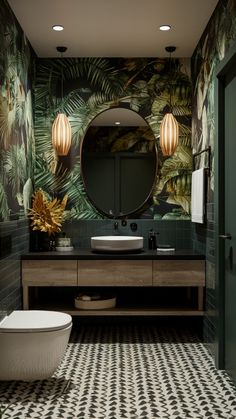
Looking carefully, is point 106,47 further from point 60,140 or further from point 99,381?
point 99,381

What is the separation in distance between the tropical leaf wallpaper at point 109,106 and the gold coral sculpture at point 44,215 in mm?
328

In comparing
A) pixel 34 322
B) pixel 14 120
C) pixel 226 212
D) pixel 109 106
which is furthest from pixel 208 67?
pixel 34 322

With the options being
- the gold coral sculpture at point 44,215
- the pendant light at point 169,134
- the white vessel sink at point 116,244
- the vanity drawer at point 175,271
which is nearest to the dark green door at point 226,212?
the vanity drawer at point 175,271

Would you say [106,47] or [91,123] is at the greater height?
[106,47]

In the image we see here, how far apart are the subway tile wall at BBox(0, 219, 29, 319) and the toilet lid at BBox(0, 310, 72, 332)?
170 millimetres

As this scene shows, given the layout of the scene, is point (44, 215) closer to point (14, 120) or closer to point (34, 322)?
point (14, 120)

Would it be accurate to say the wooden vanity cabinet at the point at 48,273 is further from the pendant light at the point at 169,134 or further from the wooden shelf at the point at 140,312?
the pendant light at the point at 169,134

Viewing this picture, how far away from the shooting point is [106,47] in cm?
453

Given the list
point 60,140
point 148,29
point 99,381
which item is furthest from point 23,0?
point 99,381

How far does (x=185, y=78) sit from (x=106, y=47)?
0.83 m

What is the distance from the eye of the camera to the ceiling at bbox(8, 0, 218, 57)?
3.63 metres

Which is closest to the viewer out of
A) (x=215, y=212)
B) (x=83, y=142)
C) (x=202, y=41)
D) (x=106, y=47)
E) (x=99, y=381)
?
(x=99, y=381)

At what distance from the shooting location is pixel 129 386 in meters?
3.17

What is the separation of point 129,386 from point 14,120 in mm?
2097
